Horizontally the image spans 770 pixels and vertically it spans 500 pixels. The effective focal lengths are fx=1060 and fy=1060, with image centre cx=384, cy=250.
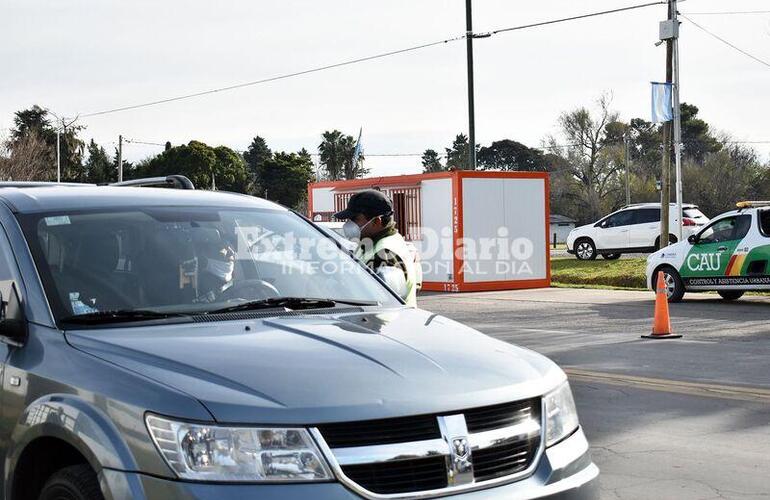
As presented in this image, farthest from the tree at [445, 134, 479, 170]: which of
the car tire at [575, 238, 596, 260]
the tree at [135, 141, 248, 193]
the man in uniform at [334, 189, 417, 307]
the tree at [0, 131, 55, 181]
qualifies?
the man in uniform at [334, 189, 417, 307]

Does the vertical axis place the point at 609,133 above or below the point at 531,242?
above

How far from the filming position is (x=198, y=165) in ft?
288

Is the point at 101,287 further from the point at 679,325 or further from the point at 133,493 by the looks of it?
the point at 679,325

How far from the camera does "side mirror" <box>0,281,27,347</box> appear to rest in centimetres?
399

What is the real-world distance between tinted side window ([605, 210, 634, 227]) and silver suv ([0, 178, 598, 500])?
30.5 m

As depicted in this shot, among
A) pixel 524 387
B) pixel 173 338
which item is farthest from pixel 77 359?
pixel 524 387

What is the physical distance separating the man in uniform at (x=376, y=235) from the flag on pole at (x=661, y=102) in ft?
72.3

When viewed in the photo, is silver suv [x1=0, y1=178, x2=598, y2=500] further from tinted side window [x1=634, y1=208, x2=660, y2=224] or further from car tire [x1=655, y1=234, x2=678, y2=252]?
tinted side window [x1=634, y1=208, x2=660, y2=224]

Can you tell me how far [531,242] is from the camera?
27.5m

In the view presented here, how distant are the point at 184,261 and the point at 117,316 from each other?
60cm

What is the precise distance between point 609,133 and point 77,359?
8020cm

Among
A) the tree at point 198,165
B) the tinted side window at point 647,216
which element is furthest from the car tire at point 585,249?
the tree at point 198,165

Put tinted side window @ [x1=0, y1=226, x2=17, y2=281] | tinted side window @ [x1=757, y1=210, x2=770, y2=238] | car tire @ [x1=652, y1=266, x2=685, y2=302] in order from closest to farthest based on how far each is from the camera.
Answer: tinted side window @ [x1=0, y1=226, x2=17, y2=281], tinted side window @ [x1=757, y1=210, x2=770, y2=238], car tire @ [x1=652, y1=266, x2=685, y2=302]

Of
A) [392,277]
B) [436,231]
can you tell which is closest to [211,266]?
[392,277]
